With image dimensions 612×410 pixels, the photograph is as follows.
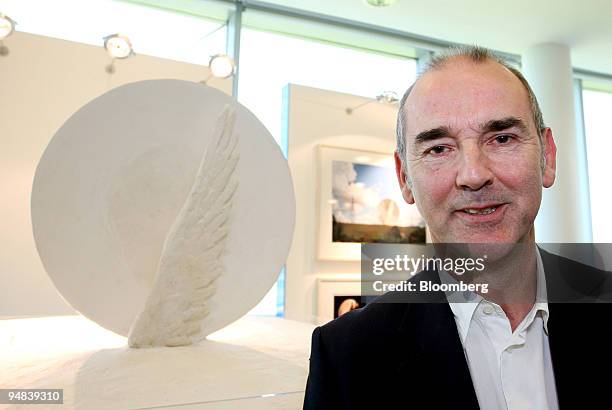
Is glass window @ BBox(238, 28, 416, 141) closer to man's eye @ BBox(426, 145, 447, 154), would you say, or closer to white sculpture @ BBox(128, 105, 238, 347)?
white sculpture @ BBox(128, 105, 238, 347)

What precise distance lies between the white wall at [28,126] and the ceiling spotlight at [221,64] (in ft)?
2.97

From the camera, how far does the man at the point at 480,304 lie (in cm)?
82

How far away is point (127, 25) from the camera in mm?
3762

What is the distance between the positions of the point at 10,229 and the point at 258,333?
2016mm

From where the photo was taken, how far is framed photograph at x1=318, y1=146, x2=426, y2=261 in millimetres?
3977

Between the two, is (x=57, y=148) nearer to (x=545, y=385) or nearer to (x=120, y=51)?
(x=545, y=385)

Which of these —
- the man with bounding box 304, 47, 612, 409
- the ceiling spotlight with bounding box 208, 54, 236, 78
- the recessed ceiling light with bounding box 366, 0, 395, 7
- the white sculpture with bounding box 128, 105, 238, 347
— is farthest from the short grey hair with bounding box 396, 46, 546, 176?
the recessed ceiling light with bounding box 366, 0, 395, 7

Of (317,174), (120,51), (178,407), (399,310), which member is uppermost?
(120,51)

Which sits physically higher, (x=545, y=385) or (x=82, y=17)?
(x=82, y=17)

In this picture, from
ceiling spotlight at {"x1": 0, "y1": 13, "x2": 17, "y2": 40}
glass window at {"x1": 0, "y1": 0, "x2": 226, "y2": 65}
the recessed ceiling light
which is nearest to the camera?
ceiling spotlight at {"x1": 0, "y1": 13, "x2": 17, "y2": 40}

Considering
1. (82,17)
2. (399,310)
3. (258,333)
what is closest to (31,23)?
(82,17)

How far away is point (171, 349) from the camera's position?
1.48m

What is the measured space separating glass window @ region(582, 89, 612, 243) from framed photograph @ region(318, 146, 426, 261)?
2404 millimetres

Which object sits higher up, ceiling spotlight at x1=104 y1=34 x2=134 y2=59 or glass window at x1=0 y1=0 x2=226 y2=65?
glass window at x1=0 y1=0 x2=226 y2=65
